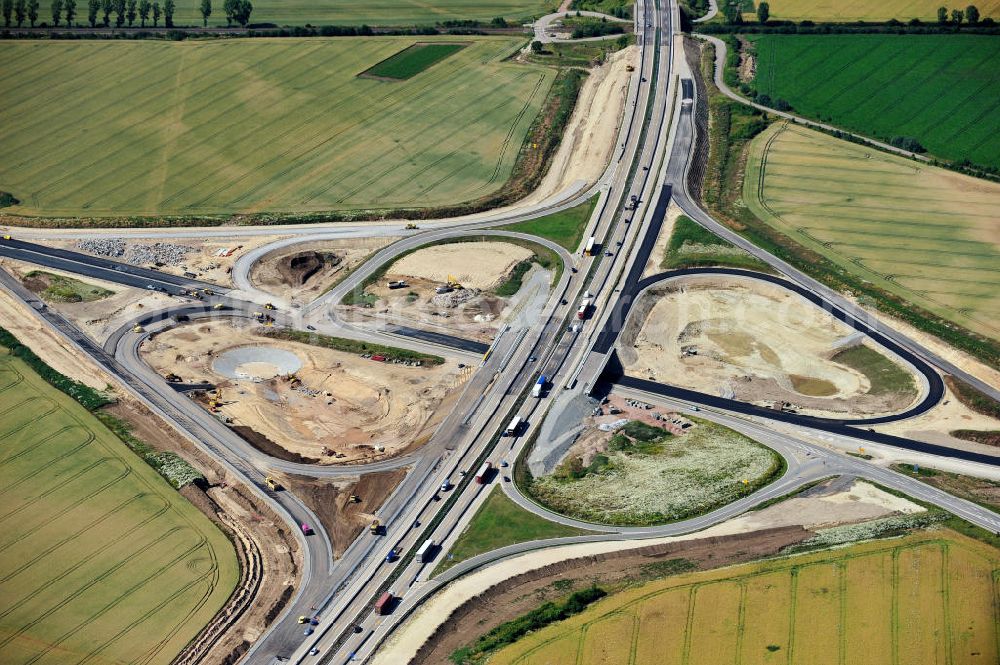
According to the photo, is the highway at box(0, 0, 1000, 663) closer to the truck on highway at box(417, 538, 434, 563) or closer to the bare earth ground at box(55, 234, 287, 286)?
the truck on highway at box(417, 538, 434, 563)

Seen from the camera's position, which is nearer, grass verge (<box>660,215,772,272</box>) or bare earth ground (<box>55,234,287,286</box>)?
grass verge (<box>660,215,772,272</box>)

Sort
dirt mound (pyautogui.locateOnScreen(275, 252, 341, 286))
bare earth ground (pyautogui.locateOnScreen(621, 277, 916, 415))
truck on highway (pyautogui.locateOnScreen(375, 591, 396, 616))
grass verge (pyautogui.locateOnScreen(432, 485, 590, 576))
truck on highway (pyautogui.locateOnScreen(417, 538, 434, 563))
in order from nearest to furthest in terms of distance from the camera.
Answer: truck on highway (pyautogui.locateOnScreen(375, 591, 396, 616))
truck on highway (pyautogui.locateOnScreen(417, 538, 434, 563))
grass verge (pyautogui.locateOnScreen(432, 485, 590, 576))
bare earth ground (pyautogui.locateOnScreen(621, 277, 916, 415))
dirt mound (pyautogui.locateOnScreen(275, 252, 341, 286))

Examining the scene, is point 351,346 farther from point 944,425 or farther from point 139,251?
point 944,425

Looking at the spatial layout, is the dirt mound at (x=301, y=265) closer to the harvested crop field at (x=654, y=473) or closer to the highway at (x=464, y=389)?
the highway at (x=464, y=389)

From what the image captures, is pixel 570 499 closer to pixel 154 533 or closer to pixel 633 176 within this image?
pixel 154 533

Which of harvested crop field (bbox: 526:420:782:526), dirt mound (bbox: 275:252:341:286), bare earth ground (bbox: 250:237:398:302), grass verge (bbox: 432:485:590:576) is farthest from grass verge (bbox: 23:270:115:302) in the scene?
harvested crop field (bbox: 526:420:782:526)
